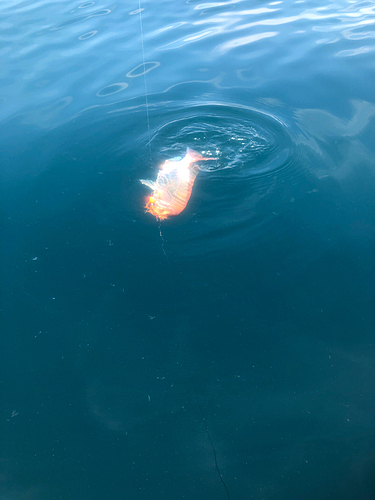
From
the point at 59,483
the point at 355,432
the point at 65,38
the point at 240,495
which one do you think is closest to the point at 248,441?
the point at 240,495

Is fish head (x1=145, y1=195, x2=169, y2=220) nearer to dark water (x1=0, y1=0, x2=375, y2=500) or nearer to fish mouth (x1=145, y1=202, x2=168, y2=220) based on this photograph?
fish mouth (x1=145, y1=202, x2=168, y2=220)

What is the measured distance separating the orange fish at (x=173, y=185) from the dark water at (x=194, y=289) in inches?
5.2

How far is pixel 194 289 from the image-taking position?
11.4 feet

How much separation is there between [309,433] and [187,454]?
1.01 m

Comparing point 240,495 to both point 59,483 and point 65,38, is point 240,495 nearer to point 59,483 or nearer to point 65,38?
point 59,483

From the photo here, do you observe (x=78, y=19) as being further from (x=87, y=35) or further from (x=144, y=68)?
(x=144, y=68)

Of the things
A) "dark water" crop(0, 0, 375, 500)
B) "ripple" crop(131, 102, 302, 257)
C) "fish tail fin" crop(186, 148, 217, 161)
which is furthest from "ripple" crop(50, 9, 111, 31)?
"fish tail fin" crop(186, 148, 217, 161)

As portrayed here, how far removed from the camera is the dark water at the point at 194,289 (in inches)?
104

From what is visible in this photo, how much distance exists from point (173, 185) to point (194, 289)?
5.34 ft

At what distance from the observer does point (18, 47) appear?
7.59 metres

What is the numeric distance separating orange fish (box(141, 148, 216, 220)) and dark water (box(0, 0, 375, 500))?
0.43ft

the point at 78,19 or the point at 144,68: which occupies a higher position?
the point at 78,19

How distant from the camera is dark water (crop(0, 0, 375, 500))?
264 centimetres

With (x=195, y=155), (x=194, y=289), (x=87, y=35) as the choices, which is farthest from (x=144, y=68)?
(x=194, y=289)
